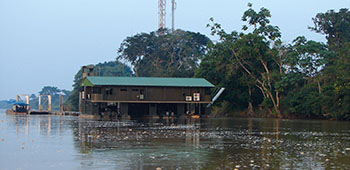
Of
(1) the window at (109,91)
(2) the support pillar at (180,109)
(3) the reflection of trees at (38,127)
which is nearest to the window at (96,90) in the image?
(1) the window at (109,91)

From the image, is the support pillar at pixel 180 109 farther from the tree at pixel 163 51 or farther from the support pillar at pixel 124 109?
the tree at pixel 163 51

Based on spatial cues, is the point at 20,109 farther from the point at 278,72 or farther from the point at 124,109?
the point at 278,72

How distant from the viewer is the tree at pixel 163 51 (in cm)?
11769

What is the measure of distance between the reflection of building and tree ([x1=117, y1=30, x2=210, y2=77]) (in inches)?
1536

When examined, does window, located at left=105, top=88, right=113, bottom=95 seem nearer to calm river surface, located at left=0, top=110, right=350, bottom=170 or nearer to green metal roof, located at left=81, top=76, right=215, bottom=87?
green metal roof, located at left=81, top=76, right=215, bottom=87

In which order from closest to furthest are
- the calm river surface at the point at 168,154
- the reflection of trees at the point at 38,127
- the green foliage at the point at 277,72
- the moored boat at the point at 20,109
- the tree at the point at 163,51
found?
the calm river surface at the point at 168,154
the reflection of trees at the point at 38,127
the green foliage at the point at 277,72
the moored boat at the point at 20,109
the tree at the point at 163,51

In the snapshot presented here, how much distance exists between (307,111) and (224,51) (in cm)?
1920

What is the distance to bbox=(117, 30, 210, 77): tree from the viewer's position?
117688mm

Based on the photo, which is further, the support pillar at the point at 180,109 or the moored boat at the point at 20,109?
the moored boat at the point at 20,109

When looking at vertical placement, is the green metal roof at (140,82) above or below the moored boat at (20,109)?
above

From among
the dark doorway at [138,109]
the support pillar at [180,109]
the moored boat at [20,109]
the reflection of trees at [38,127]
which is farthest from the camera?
the moored boat at [20,109]

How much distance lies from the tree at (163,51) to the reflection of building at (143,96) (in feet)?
128

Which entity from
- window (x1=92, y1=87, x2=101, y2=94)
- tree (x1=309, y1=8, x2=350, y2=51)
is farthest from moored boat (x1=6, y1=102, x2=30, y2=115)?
tree (x1=309, y1=8, x2=350, y2=51)

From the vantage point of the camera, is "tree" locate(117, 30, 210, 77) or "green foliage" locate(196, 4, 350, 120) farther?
"tree" locate(117, 30, 210, 77)
